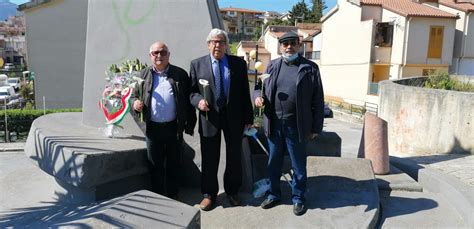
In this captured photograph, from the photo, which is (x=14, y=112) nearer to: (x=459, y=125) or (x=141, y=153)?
(x=141, y=153)

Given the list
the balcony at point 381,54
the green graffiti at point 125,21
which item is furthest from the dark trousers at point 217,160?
the balcony at point 381,54

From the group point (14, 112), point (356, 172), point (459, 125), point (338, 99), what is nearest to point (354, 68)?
point (338, 99)

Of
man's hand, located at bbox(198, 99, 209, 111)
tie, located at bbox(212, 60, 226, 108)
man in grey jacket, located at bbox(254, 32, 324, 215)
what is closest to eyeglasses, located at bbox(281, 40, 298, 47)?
man in grey jacket, located at bbox(254, 32, 324, 215)

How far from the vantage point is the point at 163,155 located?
12.9 ft

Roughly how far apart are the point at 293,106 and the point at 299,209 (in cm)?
99

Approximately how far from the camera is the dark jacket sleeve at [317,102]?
141 inches

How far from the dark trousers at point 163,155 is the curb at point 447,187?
3072mm

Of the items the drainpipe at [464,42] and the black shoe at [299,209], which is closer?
the black shoe at [299,209]

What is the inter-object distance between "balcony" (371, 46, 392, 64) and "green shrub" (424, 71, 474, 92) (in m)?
15.1

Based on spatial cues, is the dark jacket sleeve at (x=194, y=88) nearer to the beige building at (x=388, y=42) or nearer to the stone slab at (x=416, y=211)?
the stone slab at (x=416, y=211)

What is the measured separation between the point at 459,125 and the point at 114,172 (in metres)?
7.36

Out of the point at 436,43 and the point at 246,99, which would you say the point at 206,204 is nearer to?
the point at 246,99

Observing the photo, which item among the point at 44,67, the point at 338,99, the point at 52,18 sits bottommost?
the point at 338,99

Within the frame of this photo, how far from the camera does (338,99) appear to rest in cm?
3034
